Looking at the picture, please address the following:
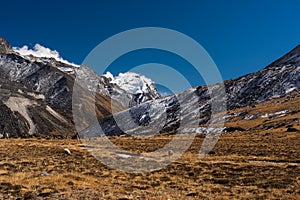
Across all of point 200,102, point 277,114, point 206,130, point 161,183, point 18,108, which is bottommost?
point 161,183

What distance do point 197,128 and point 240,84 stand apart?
235 feet

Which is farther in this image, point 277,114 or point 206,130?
point 206,130

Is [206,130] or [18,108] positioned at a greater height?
[18,108]

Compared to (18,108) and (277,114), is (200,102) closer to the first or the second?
(277,114)

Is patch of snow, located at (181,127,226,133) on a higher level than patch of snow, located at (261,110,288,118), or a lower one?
lower

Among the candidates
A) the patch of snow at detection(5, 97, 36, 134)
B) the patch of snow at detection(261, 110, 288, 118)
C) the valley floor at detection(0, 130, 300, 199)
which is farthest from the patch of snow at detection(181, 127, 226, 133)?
the patch of snow at detection(5, 97, 36, 134)

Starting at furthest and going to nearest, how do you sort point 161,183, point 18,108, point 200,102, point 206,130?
point 18,108, point 200,102, point 206,130, point 161,183

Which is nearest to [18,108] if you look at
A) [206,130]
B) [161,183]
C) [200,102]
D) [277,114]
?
[200,102]

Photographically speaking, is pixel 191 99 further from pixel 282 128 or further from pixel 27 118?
pixel 27 118

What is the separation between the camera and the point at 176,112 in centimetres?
16125

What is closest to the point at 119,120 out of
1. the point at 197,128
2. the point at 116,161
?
the point at 197,128

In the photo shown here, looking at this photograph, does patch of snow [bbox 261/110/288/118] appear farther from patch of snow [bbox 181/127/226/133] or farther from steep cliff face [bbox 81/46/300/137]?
steep cliff face [bbox 81/46/300/137]

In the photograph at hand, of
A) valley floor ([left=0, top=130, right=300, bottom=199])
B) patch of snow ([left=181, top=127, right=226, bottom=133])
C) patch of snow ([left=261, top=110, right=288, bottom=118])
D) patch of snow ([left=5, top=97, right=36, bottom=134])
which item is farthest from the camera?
patch of snow ([left=5, top=97, right=36, bottom=134])

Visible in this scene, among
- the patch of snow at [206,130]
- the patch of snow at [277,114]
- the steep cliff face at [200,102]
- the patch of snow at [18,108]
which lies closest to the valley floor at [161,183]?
the patch of snow at [206,130]
